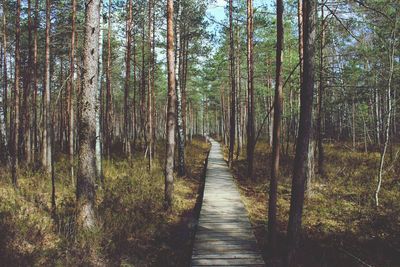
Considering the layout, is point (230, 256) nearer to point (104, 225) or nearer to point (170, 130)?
point (104, 225)

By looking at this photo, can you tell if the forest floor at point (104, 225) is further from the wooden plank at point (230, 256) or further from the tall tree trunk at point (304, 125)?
the tall tree trunk at point (304, 125)

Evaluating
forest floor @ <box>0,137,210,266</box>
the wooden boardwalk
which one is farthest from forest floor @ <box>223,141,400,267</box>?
forest floor @ <box>0,137,210,266</box>

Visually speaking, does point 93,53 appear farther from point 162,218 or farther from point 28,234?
point 162,218

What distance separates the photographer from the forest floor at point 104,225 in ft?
19.5

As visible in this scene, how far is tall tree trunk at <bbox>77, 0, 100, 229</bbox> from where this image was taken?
6641mm

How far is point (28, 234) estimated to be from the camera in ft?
21.1

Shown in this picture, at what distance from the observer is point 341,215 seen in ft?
33.9

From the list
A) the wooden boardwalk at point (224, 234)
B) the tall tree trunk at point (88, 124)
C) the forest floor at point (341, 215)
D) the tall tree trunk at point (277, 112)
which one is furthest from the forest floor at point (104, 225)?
the forest floor at point (341, 215)

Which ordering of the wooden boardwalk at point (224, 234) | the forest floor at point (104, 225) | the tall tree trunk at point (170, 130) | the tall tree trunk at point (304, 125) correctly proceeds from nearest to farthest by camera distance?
the tall tree trunk at point (304, 125) < the forest floor at point (104, 225) < the wooden boardwalk at point (224, 234) < the tall tree trunk at point (170, 130)

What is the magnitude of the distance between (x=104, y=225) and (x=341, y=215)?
769 cm

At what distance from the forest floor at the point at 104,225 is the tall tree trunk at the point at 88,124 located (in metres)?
0.52

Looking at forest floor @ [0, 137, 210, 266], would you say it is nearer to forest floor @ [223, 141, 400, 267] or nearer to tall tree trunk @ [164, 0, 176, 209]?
tall tree trunk @ [164, 0, 176, 209]

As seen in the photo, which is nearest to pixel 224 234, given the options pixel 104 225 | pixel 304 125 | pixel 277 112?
pixel 104 225

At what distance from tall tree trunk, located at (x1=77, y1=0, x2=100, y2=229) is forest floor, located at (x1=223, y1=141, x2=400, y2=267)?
428 centimetres
